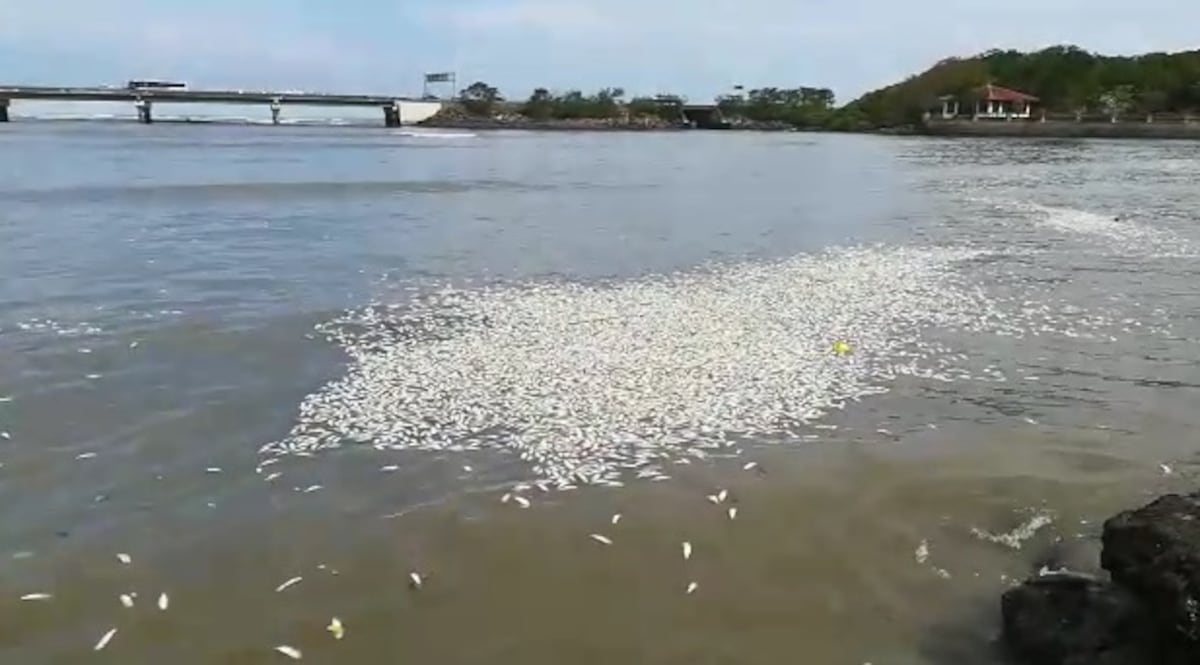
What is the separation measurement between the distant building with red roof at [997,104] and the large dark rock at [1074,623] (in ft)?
533

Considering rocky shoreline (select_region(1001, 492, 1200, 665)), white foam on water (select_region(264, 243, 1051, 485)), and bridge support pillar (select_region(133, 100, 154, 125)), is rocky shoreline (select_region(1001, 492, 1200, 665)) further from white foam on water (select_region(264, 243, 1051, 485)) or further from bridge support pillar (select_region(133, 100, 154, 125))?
bridge support pillar (select_region(133, 100, 154, 125))

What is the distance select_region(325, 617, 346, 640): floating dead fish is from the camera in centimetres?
714

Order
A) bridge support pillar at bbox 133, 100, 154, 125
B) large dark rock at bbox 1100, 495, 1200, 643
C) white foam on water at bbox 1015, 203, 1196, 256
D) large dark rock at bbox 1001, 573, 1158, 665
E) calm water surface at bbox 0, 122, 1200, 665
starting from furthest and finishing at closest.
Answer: bridge support pillar at bbox 133, 100, 154, 125 < white foam on water at bbox 1015, 203, 1196, 256 < calm water surface at bbox 0, 122, 1200, 665 < large dark rock at bbox 1001, 573, 1158, 665 < large dark rock at bbox 1100, 495, 1200, 643

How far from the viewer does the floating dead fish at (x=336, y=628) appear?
714 centimetres

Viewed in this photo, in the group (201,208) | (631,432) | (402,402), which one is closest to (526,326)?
(402,402)

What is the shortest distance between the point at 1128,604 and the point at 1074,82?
181 meters

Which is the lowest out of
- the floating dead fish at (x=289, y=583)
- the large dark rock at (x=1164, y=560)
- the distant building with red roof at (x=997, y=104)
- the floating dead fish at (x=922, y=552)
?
the floating dead fish at (x=922, y=552)

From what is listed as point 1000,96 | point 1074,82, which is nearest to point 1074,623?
point 1000,96

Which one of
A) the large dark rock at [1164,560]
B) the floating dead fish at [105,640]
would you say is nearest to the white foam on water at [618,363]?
the floating dead fish at [105,640]

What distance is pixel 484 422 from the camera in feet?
38.2

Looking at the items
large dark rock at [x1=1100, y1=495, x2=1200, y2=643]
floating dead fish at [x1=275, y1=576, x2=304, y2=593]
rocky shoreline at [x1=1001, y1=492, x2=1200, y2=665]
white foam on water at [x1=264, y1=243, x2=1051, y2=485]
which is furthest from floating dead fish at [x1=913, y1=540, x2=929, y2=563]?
floating dead fish at [x1=275, y1=576, x2=304, y2=593]

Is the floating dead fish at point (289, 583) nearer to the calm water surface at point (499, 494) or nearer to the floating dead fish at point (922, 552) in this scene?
the calm water surface at point (499, 494)

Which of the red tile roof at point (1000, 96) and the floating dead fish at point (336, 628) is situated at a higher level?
the red tile roof at point (1000, 96)

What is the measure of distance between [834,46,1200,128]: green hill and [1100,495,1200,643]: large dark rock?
160m
